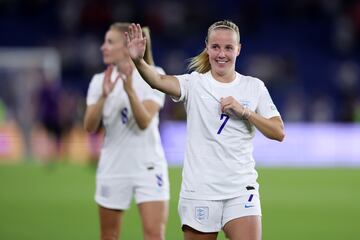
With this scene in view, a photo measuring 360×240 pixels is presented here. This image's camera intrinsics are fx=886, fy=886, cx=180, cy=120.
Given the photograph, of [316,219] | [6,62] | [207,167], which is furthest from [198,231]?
[6,62]

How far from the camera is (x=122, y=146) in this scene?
747 cm

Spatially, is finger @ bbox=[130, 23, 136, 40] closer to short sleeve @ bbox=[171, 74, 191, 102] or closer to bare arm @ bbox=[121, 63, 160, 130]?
short sleeve @ bbox=[171, 74, 191, 102]

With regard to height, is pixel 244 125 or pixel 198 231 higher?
pixel 244 125

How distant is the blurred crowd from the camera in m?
26.4

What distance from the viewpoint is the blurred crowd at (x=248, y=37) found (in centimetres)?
2638

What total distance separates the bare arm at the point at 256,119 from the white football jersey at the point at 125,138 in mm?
1737

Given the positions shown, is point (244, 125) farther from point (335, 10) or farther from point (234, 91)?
point (335, 10)

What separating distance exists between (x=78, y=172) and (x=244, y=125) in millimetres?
13594

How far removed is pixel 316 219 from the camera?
1280cm

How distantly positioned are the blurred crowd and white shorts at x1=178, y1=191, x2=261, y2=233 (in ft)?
63.6

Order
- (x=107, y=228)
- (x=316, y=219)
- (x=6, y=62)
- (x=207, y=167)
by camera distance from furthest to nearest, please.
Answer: (x=6, y=62)
(x=316, y=219)
(x=107, y=228)
(x=207, y=167)

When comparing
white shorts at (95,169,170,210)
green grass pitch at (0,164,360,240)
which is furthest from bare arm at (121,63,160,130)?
green grass pitch at (0,164,360,240)

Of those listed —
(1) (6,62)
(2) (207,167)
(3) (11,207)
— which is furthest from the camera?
(1) (6,62)

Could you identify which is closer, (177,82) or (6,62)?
(177,82)
